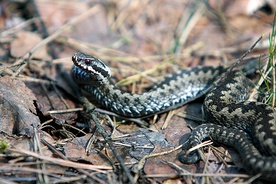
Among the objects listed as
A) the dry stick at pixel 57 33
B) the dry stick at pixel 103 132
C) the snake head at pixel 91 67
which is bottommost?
the dry stick at pixel 103 132

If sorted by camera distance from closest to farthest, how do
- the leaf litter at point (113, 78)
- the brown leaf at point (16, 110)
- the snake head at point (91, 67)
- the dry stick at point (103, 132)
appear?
the dry stick at point (103, 132) → the leaf litter at point (113, 78) → the brown leaf at point (16, 110) → the snake head at point (91, 67)

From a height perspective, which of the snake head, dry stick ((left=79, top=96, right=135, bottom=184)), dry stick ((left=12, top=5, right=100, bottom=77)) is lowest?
dry stick ((left=79, top=96, right=135, bottom=184))

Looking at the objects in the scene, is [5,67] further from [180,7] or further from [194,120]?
[180,7]

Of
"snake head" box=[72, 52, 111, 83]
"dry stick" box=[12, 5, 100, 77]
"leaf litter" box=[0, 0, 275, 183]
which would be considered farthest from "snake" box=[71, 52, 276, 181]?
"dry stick" box=[12, 5, 100, 77]

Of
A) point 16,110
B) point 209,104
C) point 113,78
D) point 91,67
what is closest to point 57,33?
point 113,78

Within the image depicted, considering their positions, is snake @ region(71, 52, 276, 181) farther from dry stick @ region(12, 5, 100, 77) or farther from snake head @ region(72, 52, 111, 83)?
dry stick @ region(12, 5, 100, 77)

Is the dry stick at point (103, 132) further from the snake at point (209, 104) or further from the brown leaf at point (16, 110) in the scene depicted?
the brown leaf at point (16, 110)

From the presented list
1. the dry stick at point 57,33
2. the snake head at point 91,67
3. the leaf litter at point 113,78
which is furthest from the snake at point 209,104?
the dry stick at point 57,33

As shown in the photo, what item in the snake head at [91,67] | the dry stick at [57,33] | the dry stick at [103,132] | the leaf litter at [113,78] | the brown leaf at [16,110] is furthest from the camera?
the dry stick at [57,33]
